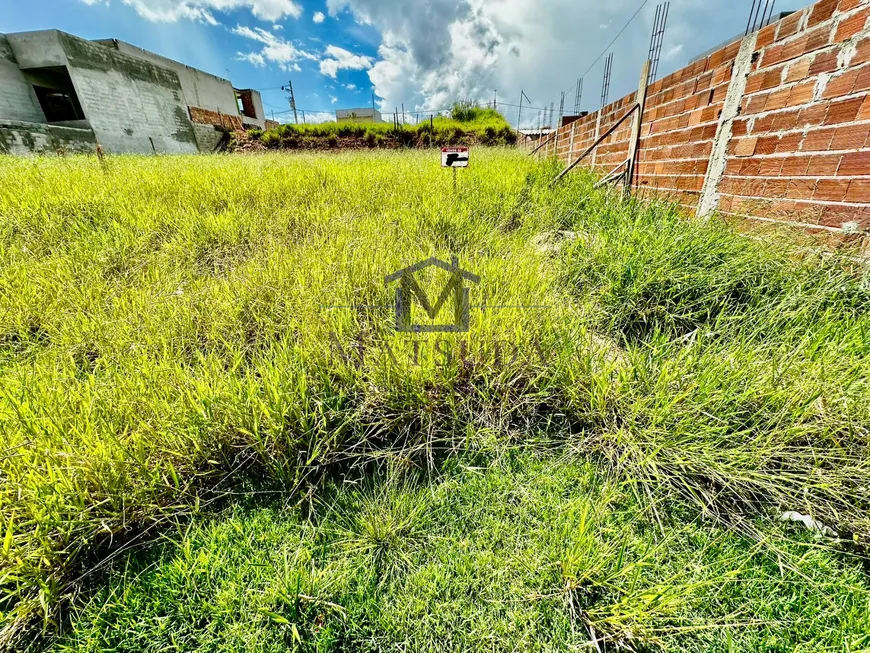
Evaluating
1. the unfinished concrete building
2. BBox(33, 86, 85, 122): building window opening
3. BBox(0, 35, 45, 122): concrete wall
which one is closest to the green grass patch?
the unfinished concrete building

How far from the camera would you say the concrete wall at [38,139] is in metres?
7.03

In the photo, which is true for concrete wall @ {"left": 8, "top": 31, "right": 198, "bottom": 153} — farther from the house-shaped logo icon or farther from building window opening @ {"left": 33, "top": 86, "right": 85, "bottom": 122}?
the house-shaped logo icon

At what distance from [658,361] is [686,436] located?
1.18 ft

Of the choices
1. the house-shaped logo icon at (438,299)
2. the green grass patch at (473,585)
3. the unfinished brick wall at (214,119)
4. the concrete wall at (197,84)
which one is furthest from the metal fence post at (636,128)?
the concrete wall at (197,84)

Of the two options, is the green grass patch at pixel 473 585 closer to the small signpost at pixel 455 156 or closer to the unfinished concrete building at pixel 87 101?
the small signpost at pixel 455 156

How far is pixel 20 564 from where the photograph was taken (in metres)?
0.76

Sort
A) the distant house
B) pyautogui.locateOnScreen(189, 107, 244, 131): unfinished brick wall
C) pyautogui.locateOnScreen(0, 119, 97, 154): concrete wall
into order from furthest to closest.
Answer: the distant house < pyautogui.locateOnScreen(189, 107, 244, 131): unfinished brick wall < pyautogui.locateOnScreen(0, 119, 97, 154): concrete wall

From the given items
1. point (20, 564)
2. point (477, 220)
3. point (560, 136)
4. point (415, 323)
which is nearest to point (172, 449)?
point (20, 564)

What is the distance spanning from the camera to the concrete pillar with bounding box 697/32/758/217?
202cm

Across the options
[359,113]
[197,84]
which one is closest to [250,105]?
[197,84]

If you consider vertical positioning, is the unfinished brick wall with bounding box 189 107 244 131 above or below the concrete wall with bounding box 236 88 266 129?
below

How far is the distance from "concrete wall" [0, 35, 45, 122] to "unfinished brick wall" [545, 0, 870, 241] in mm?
17580

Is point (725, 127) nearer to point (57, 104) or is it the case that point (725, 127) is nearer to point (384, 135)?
point (384, 135)

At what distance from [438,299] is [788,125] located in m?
2.16
